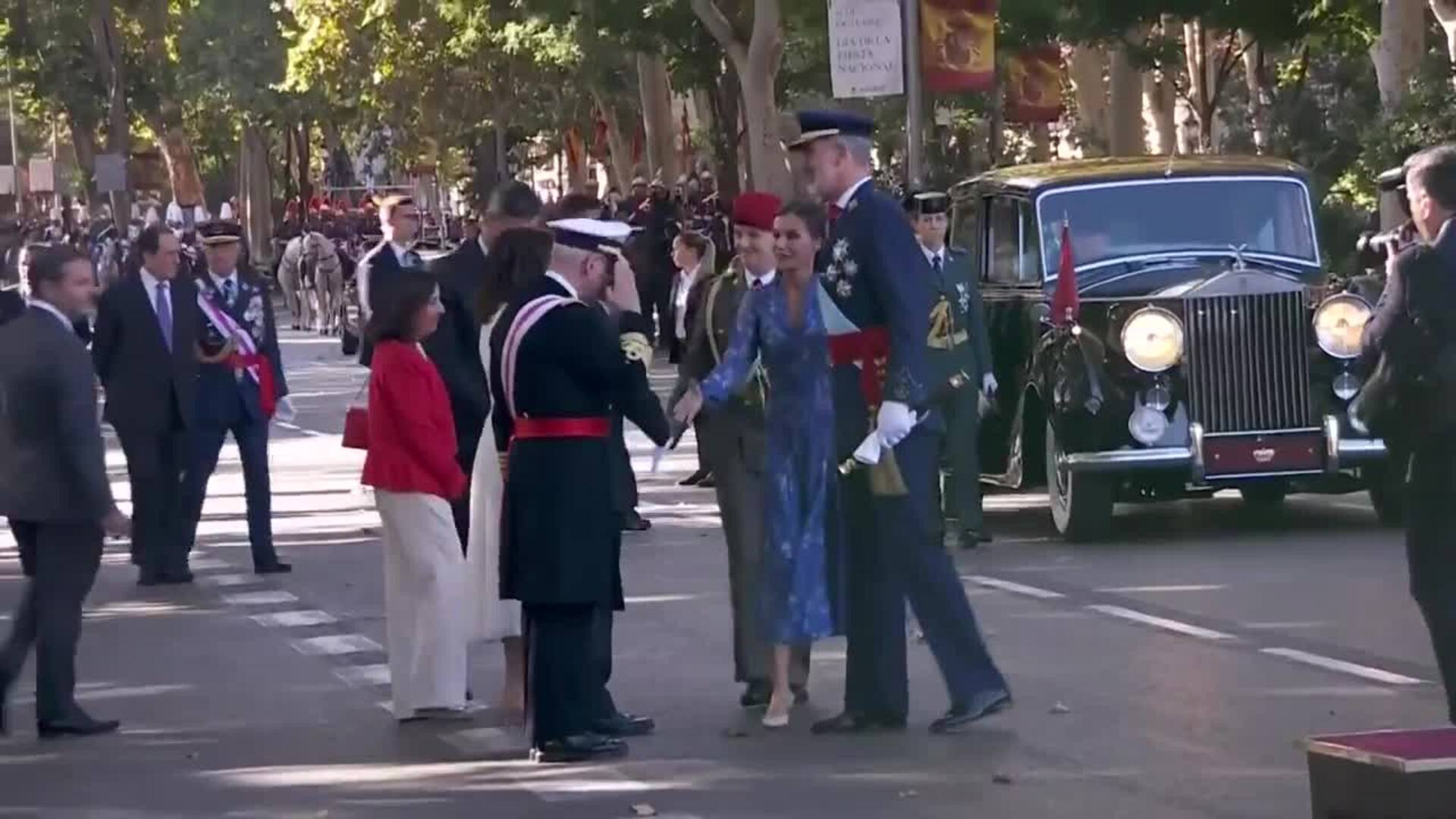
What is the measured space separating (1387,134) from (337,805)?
58.2 feet

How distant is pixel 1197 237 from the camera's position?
17.0 metres

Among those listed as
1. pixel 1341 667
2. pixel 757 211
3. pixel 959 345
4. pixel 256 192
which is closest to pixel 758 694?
pixel 757 211

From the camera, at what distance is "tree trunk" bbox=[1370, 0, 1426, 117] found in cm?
2633

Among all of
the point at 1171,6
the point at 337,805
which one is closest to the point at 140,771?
the point at 337,805

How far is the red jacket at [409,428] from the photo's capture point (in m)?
11.1

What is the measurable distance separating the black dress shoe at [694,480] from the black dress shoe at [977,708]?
10.6 metres

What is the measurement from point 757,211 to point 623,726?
2007mm

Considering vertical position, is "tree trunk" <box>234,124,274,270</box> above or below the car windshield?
above

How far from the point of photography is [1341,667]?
11.7 metres

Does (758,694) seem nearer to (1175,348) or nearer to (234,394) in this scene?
(1175,348)

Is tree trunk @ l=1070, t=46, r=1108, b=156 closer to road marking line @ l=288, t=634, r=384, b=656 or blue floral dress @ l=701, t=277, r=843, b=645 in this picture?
road marking line @ l=288, t=634, r=384, b=656

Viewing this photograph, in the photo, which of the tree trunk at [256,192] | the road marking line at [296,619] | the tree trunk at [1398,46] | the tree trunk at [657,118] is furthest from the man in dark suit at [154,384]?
the tree trunk at [256,192]

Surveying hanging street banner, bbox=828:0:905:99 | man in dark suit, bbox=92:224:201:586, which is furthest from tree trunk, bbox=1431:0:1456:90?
man in dark suit, bbox=92:224:201:586

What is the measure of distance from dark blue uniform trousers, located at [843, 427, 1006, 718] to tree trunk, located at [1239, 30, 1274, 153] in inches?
1092
